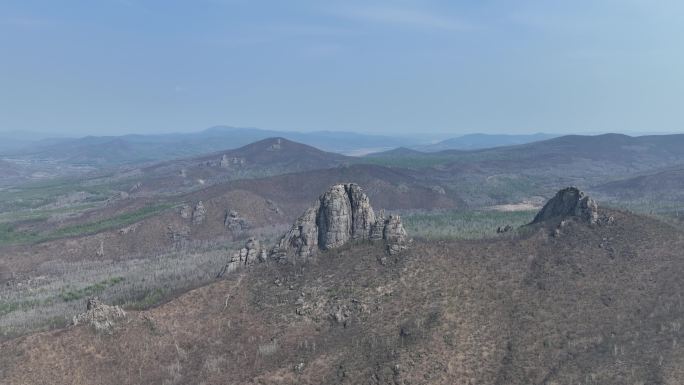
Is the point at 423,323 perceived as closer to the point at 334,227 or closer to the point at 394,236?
the point at 394,236

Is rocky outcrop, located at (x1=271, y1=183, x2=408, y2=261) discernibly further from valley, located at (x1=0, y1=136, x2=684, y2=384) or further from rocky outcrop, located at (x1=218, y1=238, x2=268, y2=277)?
rocky outcrop, located at (x1=218, y1=238, x2=268, y2=277)

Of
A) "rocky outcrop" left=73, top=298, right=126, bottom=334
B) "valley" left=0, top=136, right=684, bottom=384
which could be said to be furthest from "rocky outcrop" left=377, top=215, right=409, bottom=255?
"rocky outcrop" left=73, top=298, right=126, bottom=334

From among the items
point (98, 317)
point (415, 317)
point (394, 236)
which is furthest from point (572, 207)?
point (98, 317)

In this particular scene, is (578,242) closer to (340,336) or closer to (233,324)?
(340,336)

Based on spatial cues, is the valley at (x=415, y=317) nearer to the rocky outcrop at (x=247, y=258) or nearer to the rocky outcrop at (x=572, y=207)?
the rocky outcrop at (x=247, y=258)

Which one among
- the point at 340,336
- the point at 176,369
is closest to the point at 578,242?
the point at 340,336

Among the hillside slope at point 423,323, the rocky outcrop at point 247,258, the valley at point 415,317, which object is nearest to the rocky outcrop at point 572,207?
the valley at point 415,317
